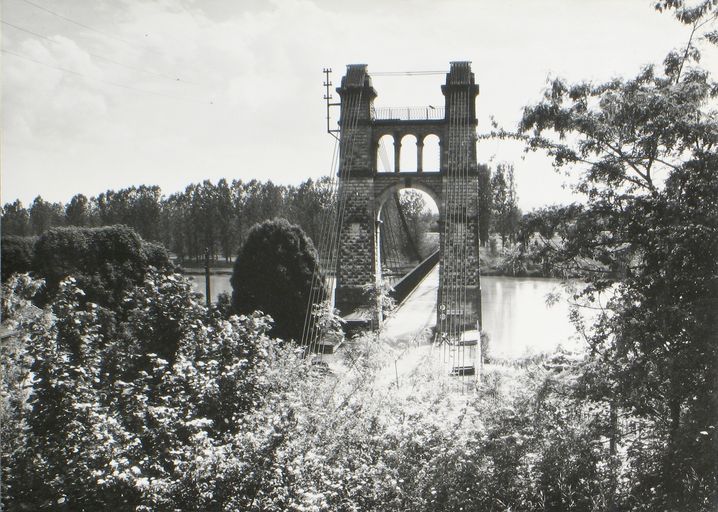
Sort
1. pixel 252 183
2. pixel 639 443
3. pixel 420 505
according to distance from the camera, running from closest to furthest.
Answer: pixel 420 505
pixel 639 443
pixel 252 183

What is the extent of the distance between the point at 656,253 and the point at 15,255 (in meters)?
17.5

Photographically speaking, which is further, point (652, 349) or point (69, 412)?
point (652, 349)

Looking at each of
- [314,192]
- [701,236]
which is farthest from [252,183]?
[701,236]

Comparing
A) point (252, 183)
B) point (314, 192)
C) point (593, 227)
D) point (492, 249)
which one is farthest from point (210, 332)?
point (252, 183)

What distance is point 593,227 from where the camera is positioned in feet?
20.8

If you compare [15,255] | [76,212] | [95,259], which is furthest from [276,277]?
[76,212]

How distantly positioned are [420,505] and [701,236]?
12.0 ft

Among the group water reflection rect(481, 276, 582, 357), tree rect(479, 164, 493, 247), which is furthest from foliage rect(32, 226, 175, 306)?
tree rect(479, 164, 493, 247)

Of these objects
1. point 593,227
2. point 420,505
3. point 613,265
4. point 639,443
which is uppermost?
point 593,227

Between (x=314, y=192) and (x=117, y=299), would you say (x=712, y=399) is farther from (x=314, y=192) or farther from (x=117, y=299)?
(x=314, y=192)

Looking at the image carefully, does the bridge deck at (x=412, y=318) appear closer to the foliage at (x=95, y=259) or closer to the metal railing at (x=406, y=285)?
the metal railing at (x=406, y=285)

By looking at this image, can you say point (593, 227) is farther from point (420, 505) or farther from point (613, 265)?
point (420, 505)

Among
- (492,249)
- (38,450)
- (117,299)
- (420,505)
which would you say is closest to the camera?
(38,450)

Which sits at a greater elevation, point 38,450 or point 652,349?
point 652,349
